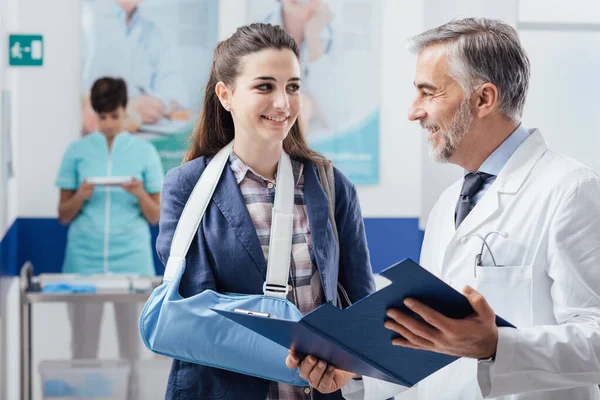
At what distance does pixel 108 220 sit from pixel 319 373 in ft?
9.36

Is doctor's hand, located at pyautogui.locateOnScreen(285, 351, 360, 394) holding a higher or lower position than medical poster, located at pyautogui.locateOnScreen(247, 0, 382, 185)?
lower

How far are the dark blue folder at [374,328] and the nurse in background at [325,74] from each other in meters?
3.27

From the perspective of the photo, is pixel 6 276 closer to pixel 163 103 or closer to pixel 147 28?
pixel 163 103

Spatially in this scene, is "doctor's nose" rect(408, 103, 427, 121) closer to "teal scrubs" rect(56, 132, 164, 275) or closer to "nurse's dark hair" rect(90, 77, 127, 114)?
"teal scrubs" rect(56, 132, 164, 275)

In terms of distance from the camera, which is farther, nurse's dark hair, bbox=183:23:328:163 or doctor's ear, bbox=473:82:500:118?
nurse's dark hair, bbox=183:23:328:163

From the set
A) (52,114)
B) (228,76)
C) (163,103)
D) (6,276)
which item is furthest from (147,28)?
(228,76)

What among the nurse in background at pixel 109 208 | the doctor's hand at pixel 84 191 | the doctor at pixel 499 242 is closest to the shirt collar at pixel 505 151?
the doctor at pixel 499 242

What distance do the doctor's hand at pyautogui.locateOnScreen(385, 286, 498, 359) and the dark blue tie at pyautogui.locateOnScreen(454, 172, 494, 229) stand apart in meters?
0.44

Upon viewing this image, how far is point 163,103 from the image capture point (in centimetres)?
452

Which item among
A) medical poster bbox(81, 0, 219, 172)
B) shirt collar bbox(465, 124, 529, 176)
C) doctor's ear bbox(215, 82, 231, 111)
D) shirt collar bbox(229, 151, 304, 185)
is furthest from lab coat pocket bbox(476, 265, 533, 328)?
medical poster bbox(81, 0, 219, 172)

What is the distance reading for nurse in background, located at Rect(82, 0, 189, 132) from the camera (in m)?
4.45

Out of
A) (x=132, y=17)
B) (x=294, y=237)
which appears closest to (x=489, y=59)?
(x=294, y=237)

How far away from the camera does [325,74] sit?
4.70m

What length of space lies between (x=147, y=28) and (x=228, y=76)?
273 centimetres
